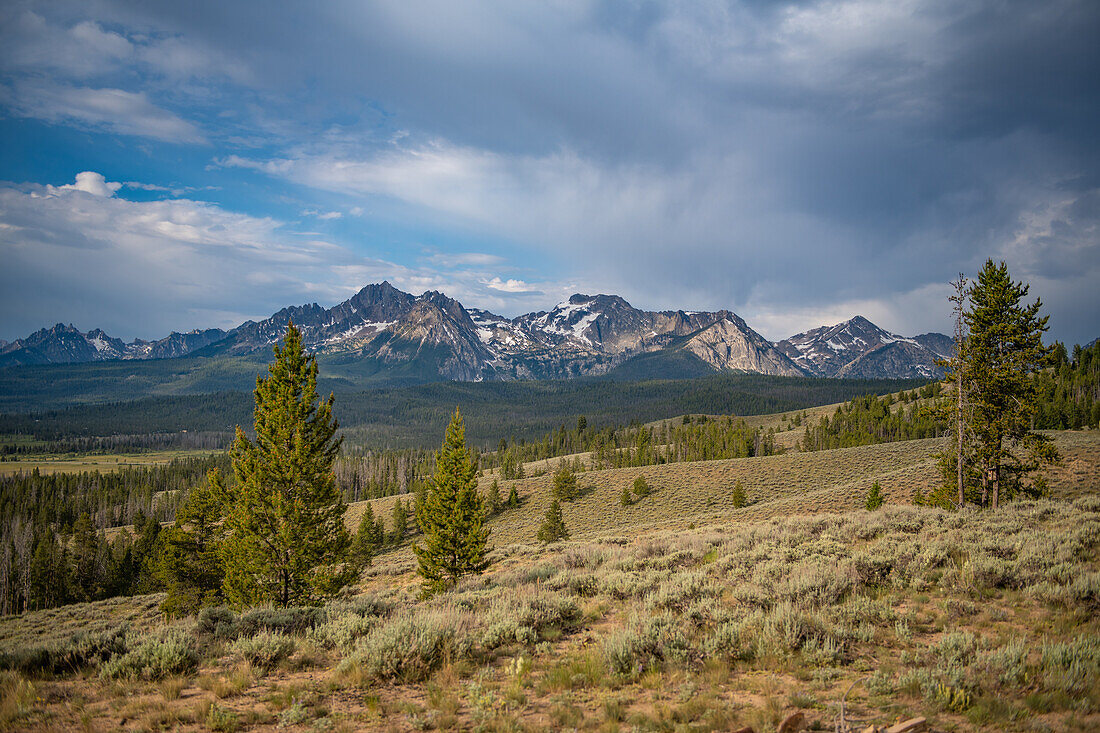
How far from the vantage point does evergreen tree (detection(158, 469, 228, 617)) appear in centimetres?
2867

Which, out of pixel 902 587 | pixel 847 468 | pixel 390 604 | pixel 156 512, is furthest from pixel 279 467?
pixel 156 512

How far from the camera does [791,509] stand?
36.5 meters

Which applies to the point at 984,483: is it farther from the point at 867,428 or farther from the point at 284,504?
the point at 867,428

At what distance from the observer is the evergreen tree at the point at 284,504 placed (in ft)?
56.5

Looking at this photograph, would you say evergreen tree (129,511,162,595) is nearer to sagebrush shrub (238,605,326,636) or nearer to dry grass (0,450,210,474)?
sagebrush shrub (238,605,326,636)

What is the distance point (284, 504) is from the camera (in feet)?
56.1

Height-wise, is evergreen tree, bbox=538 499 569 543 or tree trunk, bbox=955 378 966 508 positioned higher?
tree trunk, bbox=955 378 966 508

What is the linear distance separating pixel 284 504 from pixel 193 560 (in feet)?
62.5

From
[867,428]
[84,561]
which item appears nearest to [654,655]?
[84,561]

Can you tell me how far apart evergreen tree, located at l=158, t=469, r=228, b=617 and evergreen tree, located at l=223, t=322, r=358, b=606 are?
1408 cm

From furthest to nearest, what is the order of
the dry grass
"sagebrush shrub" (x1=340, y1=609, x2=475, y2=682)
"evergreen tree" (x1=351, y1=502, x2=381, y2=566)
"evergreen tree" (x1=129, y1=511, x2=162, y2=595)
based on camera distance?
the dry grass < "evergreen tree" (x1=129, y1=511, x2=162, y2=595) < "evergreen tree" (x1=351, y1=502, x2=381, y2=566) < "sagebrush shrub" (x1=340, y1=609, x2=475, y2=682)

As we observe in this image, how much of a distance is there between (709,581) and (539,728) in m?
6.97

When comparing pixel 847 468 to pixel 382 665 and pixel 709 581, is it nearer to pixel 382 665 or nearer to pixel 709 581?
pixel 709 581

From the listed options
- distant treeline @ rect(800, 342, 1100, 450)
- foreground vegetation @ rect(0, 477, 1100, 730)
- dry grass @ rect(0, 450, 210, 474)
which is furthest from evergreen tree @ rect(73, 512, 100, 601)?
dry grass @ rect(0, 450, 210, 474)
